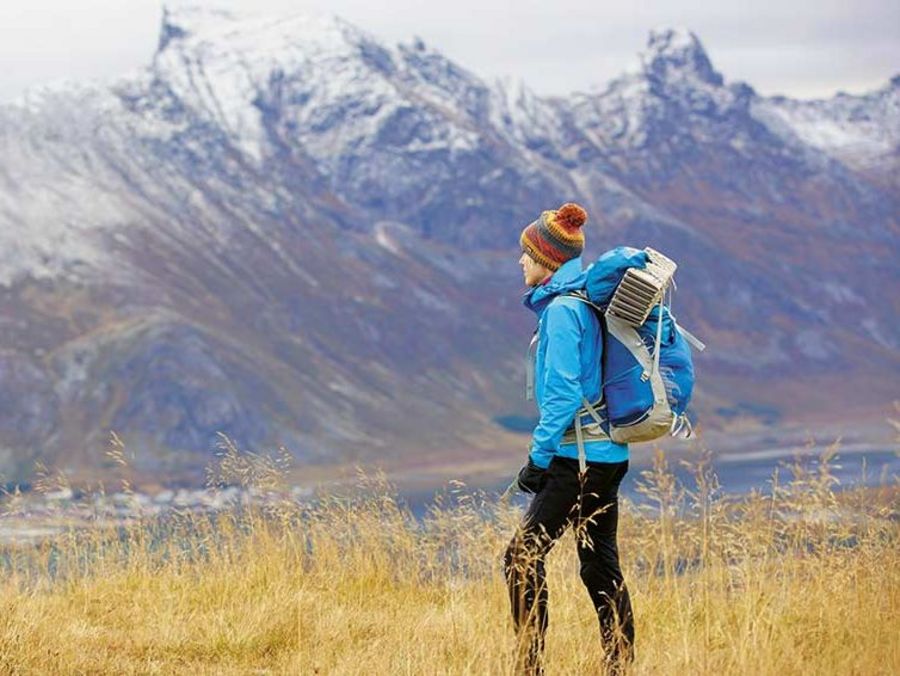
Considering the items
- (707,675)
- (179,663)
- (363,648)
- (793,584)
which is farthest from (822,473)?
(179,663)

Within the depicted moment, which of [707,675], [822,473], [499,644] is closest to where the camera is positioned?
[707,675]

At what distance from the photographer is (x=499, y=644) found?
23.4 feet

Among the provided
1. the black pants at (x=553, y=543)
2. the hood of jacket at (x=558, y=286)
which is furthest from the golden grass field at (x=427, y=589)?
the hood of jacket at (x=558, y=286)

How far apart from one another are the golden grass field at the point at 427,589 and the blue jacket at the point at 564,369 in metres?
1.04

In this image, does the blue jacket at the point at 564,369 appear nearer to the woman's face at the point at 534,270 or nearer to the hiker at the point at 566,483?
the hiker at the point at 566,483

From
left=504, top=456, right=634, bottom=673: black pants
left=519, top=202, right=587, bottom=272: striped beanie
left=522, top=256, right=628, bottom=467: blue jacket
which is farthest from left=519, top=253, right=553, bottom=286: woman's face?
left=504, top=456, right=634, bottom=673: black pants

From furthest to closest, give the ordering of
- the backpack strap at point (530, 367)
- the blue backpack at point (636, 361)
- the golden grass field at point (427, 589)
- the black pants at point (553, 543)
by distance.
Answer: the backpack strap at point (530, 367)
the golden grass field at point (427, 589)
the blue backpack at point (636, 361)
the black pants at point (553, 543)

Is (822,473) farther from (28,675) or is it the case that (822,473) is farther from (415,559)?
(28,675)

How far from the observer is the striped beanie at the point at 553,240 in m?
7.41

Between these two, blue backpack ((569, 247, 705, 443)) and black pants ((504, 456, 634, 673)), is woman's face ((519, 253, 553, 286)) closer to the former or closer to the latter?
blue backpack ((569, 247, 705, 443))

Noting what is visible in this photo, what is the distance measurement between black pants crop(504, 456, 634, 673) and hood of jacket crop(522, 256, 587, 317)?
0.87 meters

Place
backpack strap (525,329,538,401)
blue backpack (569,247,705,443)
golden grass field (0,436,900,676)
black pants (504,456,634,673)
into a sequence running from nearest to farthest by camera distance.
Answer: black pants (504,456,634,673)
blue backpack (569,247,705,443)
golden grass field (0,436,900,676)
backpack strap (525,329,538,401)

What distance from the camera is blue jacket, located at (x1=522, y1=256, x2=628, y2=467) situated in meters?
6.88

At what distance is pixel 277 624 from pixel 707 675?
272 centimetres
